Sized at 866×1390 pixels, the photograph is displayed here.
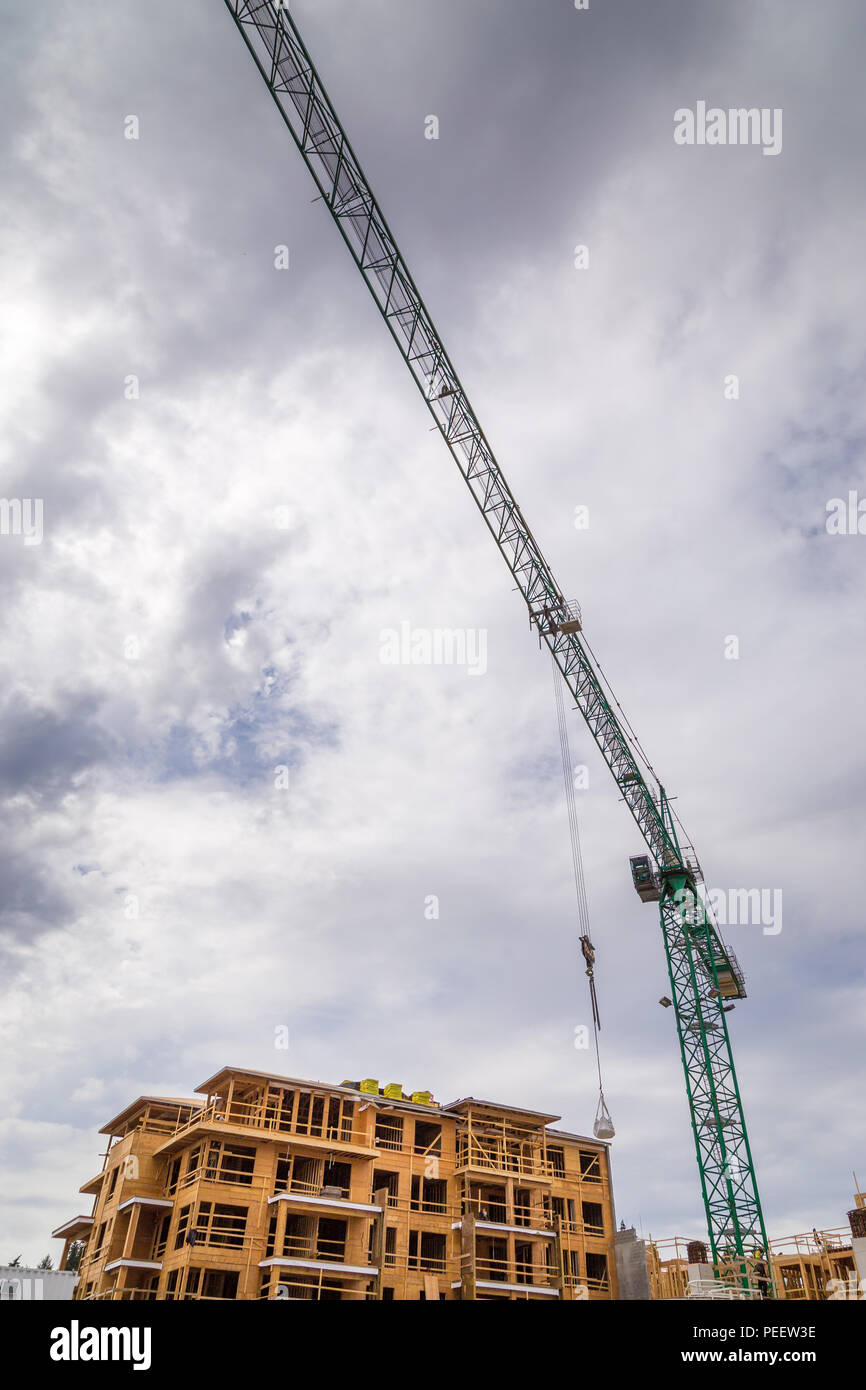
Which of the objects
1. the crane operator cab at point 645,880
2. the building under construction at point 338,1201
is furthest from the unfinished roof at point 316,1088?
the crane operator cab at point 645,880

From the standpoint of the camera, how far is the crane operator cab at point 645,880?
5725cm

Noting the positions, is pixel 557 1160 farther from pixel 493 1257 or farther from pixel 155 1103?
pixel 155 1103

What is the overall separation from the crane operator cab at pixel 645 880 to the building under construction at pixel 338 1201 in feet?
50.6

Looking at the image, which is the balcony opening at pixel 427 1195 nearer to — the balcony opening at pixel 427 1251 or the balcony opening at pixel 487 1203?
the balcony opening at pixel 427 1251

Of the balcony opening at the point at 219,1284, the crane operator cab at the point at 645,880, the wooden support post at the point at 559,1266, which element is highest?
the crane operator cab at the point at 645,880

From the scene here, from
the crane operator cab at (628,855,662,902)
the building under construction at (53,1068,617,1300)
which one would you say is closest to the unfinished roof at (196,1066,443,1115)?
the building under construction at (53,1068,617,1300)

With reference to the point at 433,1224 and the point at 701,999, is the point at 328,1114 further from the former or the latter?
the point at 701,999

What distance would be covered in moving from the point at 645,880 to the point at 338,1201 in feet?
92.8

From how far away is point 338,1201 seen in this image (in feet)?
119

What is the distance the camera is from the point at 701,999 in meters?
56.4

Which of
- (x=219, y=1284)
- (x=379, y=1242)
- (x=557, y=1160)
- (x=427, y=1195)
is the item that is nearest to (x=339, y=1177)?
(x=379, y=1242)
